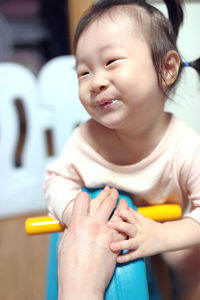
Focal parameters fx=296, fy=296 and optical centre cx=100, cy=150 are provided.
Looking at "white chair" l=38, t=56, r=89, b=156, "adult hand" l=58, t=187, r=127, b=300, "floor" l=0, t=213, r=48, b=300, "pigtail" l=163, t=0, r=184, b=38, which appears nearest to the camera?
"adult hand" l=58, t=187, r=127, b=300

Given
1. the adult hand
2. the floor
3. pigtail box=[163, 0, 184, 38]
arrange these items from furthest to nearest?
the floor
pigtail box=[163, 0, 184, 38]
the adult hand

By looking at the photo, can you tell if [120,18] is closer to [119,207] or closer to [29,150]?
[119,207]

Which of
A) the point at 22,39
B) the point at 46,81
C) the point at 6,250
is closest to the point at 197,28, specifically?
the point at 46,81

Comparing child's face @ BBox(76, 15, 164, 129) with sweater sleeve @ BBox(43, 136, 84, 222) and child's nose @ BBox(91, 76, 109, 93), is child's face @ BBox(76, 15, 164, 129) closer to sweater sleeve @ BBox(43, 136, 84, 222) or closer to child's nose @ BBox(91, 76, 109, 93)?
child's nose @ BBox(91, 76, 109, 93)

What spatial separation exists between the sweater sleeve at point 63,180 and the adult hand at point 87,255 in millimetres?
92

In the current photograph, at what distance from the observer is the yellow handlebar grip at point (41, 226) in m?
0.49

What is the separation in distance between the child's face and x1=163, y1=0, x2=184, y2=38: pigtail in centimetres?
10

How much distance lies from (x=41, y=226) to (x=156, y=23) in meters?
0.38

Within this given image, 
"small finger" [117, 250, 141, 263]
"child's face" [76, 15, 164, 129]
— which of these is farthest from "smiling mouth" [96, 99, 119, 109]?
"small finger" [117, 250, 141, 263]

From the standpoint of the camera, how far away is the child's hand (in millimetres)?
444

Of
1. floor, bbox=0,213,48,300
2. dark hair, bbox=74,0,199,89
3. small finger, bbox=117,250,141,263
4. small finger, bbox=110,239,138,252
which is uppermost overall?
dark hair, bbox=74,0,199,89

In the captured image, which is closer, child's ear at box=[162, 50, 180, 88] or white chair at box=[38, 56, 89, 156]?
child's ear at box=[162, 50, 180, 88]

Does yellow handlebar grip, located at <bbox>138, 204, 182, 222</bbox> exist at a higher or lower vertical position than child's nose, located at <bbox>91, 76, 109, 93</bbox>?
lower

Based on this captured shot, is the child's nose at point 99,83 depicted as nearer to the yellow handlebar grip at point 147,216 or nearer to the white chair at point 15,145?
the yellow handlebar grip at point 147,216
